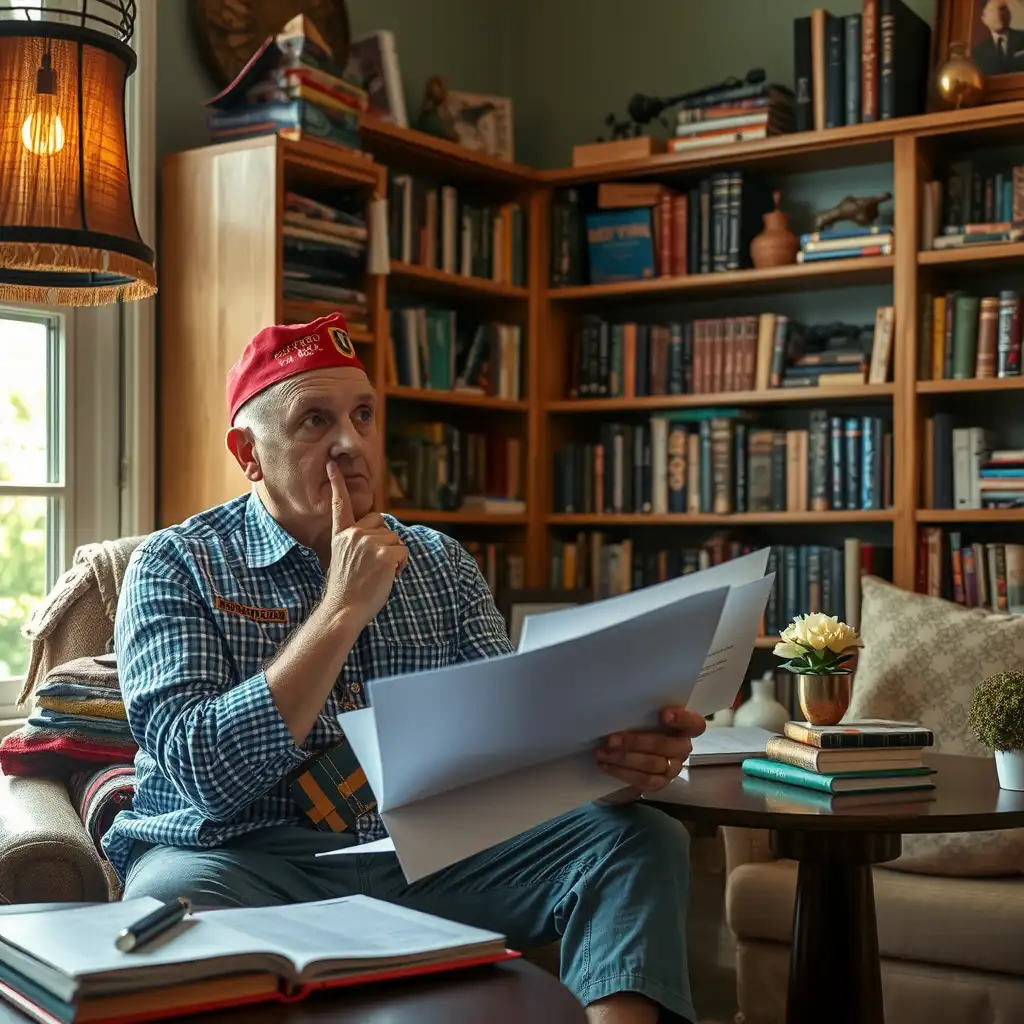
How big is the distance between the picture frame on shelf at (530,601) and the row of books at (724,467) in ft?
1.11

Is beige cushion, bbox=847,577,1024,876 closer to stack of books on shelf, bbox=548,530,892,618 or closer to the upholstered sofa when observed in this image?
the upholstered sofa

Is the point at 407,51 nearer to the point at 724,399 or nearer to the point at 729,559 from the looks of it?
the point at 724,399

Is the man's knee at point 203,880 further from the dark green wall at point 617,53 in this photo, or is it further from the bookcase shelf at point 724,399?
the dark green wall at point 617,53

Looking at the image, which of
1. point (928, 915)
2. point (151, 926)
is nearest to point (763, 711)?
point (928, 915)

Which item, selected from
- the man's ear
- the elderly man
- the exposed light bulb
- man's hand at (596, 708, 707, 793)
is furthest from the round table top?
the exposed light bulb

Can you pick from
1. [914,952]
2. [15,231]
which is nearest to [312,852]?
[15,231]

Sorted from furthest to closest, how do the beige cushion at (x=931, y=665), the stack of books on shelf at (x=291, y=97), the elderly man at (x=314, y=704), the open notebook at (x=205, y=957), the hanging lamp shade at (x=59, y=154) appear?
the stack of books on shelf at (x=291, y=97) → the beige cushion at (x=931, y=665) → the hanging lamp shade at (x=59, y=154) → the elderly man at (x=314, y=704) → the open notebook at (x=205, y=957)

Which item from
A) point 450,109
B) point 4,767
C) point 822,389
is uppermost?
point 450,109

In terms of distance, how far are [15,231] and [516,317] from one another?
237 centimetres

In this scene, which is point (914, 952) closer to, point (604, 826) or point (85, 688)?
point (604, 826)

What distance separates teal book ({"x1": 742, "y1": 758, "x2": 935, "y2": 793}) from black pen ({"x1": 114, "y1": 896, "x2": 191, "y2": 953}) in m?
0.99

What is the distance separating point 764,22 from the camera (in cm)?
397

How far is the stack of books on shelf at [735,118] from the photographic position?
371 centimetres

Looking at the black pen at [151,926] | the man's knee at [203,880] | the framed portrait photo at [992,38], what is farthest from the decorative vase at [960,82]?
the black pen at [151,926]
